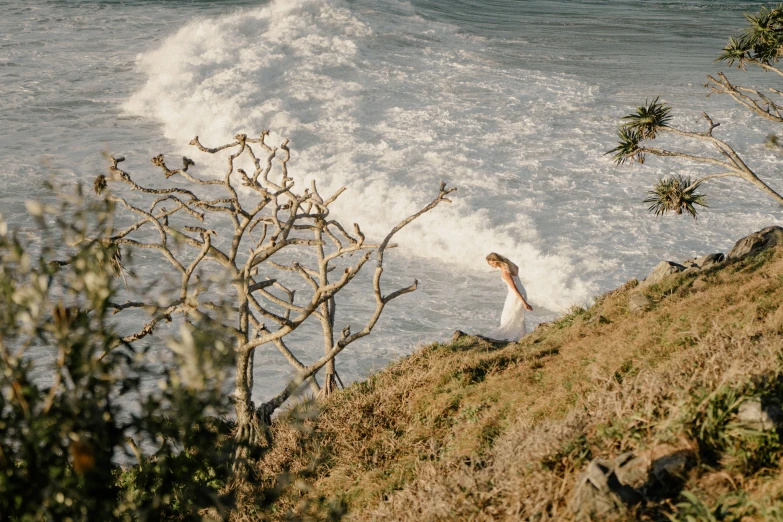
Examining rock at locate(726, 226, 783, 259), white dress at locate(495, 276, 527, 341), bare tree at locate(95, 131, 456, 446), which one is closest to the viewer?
bare tree at locate(95, 131, 456, 446)

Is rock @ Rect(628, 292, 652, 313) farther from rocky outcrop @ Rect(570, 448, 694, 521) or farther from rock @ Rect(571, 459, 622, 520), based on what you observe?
rock @ Rect(571, 459, 622, 520)

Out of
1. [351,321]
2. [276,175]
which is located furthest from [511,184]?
[351,321]

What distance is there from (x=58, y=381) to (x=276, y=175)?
21706 millimetres

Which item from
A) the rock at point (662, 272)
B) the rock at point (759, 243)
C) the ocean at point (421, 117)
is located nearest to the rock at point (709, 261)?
the rock at point (759, 243)

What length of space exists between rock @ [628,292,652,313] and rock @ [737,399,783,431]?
535 cm

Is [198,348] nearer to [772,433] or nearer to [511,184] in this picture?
[772,433]

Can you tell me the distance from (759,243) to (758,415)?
8.53 metres

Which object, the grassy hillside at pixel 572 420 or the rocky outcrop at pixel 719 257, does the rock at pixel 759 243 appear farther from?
the grassy hillside at pixel 572 420

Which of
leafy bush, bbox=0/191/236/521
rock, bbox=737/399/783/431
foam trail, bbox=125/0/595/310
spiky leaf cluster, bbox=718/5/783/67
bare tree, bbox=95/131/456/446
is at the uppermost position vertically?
spiky leaf cluster, bbox=718/5/783/67

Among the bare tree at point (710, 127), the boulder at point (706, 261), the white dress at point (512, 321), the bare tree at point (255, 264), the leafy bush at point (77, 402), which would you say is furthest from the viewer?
the boulder at point (706, 261)

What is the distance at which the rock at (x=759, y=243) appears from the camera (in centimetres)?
1307

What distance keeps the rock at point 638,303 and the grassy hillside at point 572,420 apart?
121 millimetres

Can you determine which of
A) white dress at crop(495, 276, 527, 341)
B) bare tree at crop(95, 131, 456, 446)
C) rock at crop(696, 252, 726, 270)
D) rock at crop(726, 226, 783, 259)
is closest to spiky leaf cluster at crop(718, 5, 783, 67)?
rock at crop(726, 226, 783, 259)

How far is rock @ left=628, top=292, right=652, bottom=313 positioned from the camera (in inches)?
431
